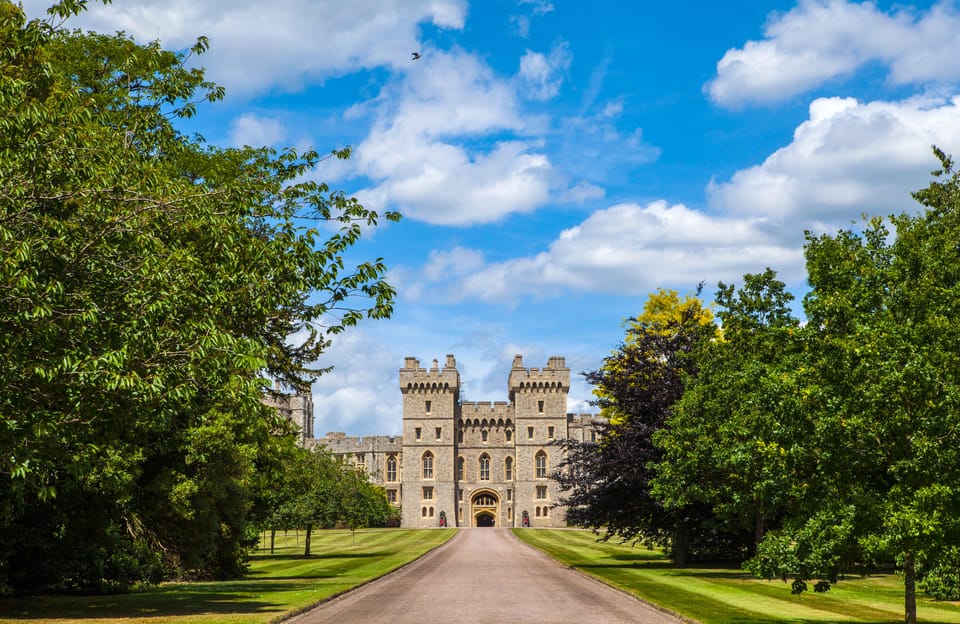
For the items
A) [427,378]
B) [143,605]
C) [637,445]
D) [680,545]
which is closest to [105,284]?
[143,605]

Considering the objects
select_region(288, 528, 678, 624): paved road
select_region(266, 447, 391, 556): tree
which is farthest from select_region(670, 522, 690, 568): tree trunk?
select_region(266, 447, 391, 556): tree

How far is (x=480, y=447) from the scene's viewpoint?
118 meters

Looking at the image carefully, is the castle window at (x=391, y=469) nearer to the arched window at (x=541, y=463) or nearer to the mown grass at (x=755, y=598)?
the arched window at (x=541, y=463)

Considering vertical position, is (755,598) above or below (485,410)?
below

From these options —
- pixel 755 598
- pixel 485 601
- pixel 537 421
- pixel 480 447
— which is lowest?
pixel 755 598

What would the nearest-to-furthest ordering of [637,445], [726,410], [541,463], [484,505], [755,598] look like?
1. [755,598]
2. [726,410]
3. [637,445]
4. [541,463]
5. [484,505]

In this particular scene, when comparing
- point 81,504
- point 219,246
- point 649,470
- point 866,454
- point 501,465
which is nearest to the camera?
point 866,454

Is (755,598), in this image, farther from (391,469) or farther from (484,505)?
(391,469)

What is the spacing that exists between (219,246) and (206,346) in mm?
4432

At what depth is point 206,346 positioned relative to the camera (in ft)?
41.8

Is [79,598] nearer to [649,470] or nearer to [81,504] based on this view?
[81,504]

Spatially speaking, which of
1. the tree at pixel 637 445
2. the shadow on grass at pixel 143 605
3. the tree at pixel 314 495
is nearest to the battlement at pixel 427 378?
the tree at pixel 314 495

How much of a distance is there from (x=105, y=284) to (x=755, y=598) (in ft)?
58.8

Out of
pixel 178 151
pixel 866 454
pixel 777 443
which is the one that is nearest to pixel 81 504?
pixel 178 151
